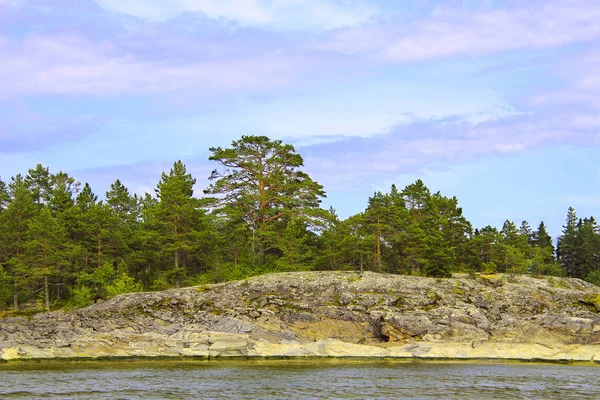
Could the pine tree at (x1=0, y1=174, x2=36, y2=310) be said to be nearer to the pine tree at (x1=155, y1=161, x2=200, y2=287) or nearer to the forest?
the forest

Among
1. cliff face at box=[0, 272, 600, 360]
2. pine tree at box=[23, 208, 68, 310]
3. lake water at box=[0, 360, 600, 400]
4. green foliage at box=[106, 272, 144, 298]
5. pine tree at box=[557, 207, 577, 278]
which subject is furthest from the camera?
pine tree at box=[557, 207, 577, 278]

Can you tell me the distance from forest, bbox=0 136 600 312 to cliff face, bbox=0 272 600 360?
9263mm

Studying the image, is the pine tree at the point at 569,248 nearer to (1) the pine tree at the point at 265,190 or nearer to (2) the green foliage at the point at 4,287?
(1) the pine tree at the point at 265,190

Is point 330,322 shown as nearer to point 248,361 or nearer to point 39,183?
point 248,361

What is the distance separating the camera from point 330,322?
60438 millimetres

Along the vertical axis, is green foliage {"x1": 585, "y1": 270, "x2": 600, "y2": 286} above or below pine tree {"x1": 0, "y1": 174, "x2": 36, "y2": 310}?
below

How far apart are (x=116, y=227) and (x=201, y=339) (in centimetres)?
3895

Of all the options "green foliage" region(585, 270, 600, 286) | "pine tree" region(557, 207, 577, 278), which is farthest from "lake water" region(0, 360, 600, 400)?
"pine tree" region(557, 207, 577, 278)

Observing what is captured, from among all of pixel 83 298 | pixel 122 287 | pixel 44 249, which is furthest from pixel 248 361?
pixel 44 249

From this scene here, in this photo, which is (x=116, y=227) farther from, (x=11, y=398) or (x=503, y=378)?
(x=503, y=378)

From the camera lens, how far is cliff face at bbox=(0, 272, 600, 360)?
180ft

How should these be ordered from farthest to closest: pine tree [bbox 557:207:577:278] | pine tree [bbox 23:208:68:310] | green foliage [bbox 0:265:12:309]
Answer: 1. pine tree [bbox 557:207:577:278]
2. green foliage [bbox 0:265:12:309]
3. pine tree [bbox 23:208:68:310]

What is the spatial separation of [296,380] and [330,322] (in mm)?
20996

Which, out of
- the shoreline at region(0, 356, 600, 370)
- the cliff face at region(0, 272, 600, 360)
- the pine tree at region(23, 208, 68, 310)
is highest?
the pine tree at region(23, 208, 68, 310)
